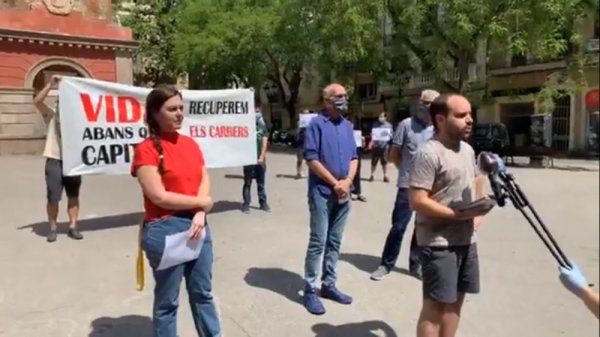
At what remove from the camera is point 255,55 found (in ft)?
97.9

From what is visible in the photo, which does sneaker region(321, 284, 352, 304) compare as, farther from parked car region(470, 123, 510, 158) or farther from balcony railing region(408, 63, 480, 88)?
balcony railing region(408, 63, 480, 88)

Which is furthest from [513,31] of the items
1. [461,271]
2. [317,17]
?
[461,271]

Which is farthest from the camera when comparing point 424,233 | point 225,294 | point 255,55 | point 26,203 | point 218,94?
point 255,55

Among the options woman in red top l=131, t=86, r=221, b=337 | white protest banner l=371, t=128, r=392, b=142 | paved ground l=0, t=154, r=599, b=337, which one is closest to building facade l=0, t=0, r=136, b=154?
white protest banner l=371, t=128, r=392, b=142

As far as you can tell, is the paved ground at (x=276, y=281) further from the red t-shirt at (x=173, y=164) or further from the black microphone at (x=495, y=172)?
the red t-shirt at (x=173, y=164)

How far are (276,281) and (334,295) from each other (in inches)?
30.2

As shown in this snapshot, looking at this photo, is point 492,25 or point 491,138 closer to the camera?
point 492,25

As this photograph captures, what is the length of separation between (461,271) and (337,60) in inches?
883

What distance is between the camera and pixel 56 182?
6754 millimetres

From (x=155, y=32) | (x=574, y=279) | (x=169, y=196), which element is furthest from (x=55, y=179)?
(x=155, y=32)

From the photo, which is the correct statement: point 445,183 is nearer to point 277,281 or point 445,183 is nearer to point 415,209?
point 415,209

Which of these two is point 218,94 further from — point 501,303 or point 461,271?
point 461,271

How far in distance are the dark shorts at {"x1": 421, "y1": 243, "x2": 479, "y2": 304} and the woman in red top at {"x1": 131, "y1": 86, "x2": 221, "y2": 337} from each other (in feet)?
4.20

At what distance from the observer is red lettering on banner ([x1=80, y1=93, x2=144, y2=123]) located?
7284 mm
